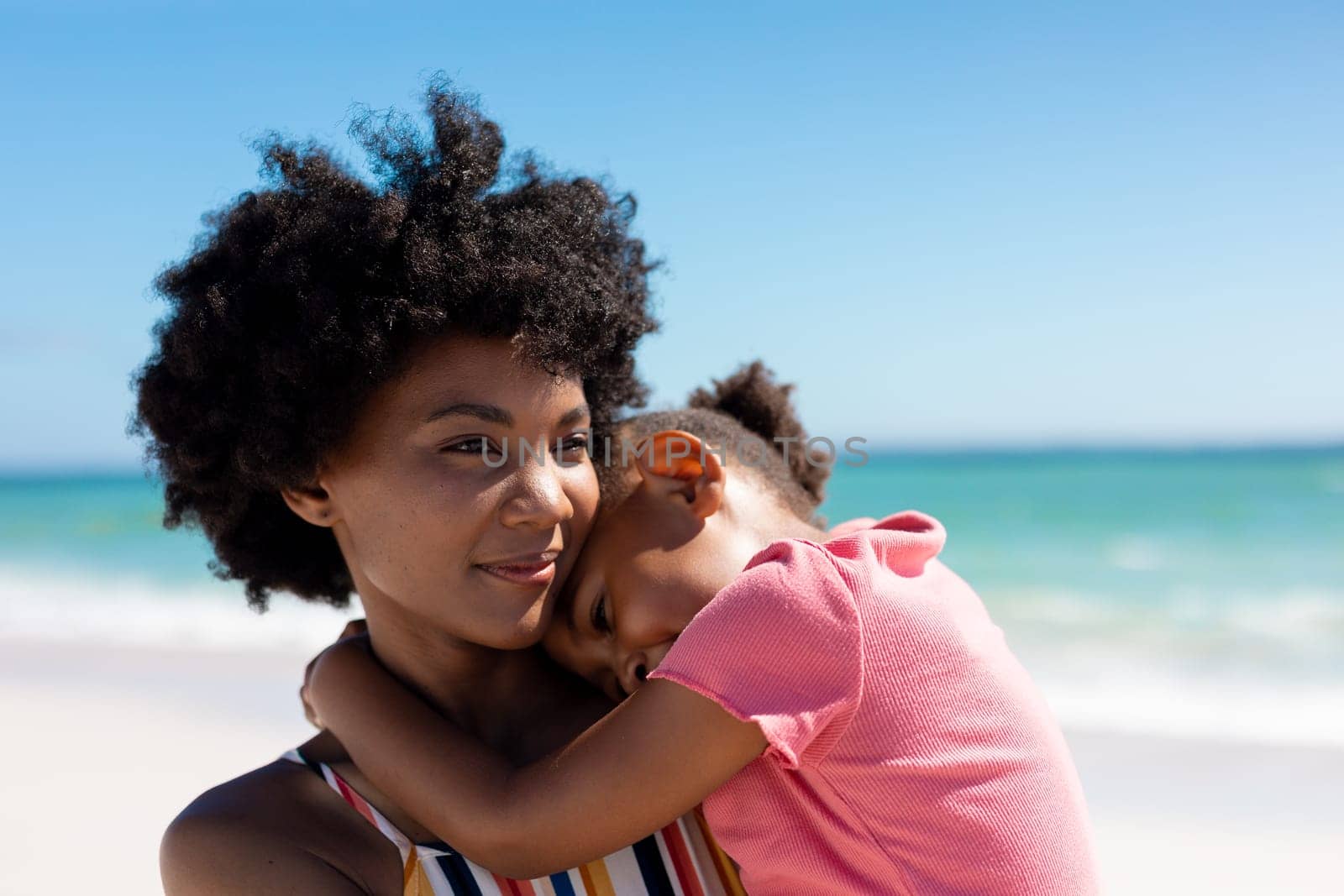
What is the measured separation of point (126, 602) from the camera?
1345 cm

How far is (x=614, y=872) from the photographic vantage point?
2004 mm

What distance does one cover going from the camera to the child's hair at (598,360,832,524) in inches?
102

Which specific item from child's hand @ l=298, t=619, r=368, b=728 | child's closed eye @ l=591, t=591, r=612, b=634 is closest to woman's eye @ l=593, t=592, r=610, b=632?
child's closed eye @ l=591, t=591, r=612, b=634

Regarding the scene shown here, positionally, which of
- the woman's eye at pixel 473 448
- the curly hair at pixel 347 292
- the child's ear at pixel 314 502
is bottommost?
the woman's eye at pixel 473 448

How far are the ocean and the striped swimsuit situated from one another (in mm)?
3594

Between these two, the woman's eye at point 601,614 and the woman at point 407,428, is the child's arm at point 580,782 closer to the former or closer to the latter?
the woman at point 407,428

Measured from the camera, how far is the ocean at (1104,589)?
25.9ft

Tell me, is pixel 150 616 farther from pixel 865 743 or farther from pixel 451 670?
pixel 865 743

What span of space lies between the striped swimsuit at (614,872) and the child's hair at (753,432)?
0.72 meters

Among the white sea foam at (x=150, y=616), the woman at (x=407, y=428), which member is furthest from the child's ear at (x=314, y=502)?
the white sea foam at (x=150, y=616)

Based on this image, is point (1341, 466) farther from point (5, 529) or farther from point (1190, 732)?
point (5, 529)

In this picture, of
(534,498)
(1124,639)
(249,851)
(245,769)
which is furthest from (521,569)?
(1124,639)

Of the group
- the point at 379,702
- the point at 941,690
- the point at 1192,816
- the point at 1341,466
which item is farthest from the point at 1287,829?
the point at 1341,466

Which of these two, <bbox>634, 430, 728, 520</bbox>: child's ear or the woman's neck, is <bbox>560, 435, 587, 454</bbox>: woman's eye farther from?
the woman's neck
